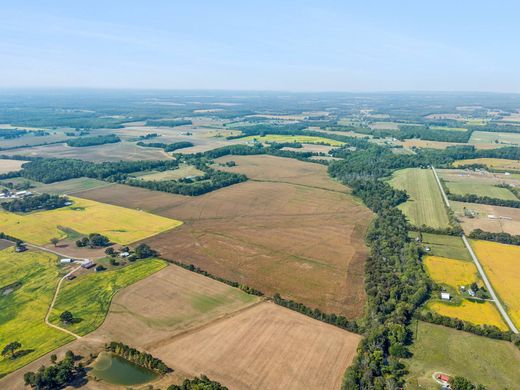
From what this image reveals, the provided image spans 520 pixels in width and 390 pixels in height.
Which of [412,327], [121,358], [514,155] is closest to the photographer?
[121,358]

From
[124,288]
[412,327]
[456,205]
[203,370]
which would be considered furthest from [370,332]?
[456,205]

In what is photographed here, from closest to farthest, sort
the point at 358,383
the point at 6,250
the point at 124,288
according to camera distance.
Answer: the point at 358,383
the point at 124,288
the point at 6,250

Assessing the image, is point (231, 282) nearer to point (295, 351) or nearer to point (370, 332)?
point (295, 351)

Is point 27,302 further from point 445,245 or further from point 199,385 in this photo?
point 445,245

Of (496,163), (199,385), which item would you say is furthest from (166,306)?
(496,163)

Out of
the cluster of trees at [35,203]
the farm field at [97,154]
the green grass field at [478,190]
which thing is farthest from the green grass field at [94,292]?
the farm field at [97,154]

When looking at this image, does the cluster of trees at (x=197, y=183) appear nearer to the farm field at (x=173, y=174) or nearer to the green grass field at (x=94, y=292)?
the farm field at (x=173, y=174)
